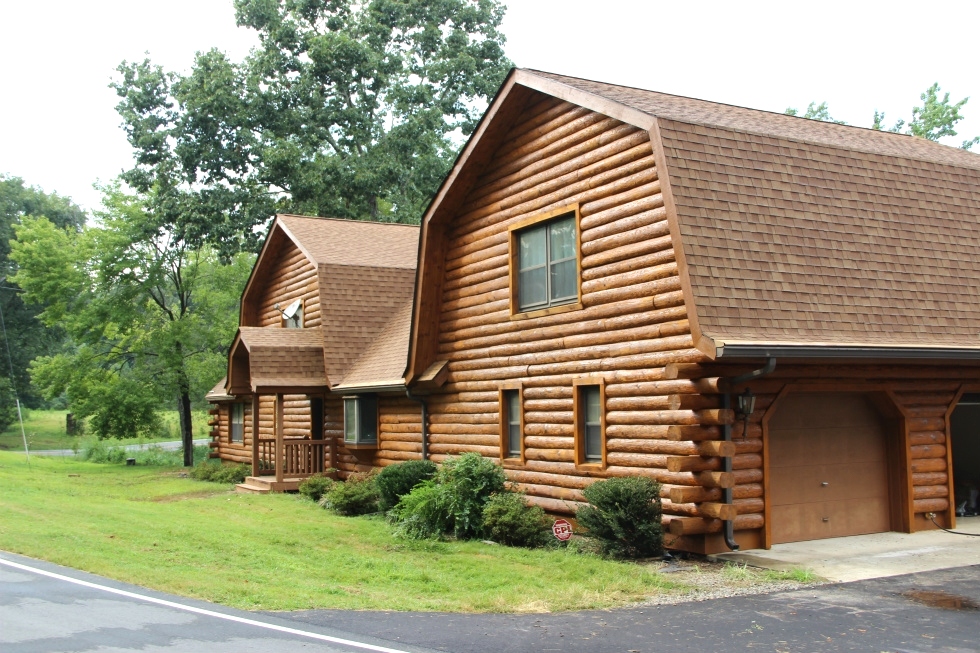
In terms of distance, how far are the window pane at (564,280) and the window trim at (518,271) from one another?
115mm

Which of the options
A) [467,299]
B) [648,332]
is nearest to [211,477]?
[467,299]

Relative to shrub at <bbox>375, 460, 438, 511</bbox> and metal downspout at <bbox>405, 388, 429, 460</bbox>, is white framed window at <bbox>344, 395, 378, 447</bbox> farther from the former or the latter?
shrub at <bbox>375, 460, 438, 511</bbox>

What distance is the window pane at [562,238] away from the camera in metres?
14.7

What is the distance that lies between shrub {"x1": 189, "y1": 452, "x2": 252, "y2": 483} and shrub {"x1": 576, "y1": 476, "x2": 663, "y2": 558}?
48.2 feet

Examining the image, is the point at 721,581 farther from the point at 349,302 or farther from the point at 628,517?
the point at 349,302

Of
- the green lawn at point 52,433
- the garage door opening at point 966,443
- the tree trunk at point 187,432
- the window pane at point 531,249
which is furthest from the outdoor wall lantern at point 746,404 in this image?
the green lawn at point 52,433

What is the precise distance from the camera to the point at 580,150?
566 inches

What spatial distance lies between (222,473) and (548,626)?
19103 millimetres

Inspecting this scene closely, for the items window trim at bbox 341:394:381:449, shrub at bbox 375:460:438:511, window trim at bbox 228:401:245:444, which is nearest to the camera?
shrub at bbox 375:460:438:511

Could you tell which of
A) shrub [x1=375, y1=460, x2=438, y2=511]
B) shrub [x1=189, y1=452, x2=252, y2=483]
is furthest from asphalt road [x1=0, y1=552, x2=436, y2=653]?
shrub [x1=189, y1=452, x2=252, y2=483]

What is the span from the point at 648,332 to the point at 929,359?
3632 mm

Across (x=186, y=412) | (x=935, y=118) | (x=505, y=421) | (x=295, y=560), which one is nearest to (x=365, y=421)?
(x=505, y=421)

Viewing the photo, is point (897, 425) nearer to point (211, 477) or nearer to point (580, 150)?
point (580, 150)

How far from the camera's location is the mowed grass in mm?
9781
